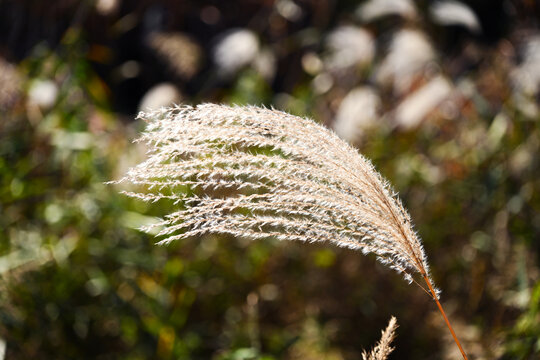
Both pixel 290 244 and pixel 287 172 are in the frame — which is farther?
pixel 290 244

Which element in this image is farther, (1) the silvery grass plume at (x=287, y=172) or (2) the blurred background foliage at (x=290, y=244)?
(2) the blurred background foliage at (x=290, y=244)

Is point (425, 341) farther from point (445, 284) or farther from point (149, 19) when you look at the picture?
point (149, 19)

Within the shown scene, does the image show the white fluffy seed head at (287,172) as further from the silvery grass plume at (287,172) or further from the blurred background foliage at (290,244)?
the blurred background foliage at (290,244)

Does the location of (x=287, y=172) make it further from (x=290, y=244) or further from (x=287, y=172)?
(x=290, y=244)

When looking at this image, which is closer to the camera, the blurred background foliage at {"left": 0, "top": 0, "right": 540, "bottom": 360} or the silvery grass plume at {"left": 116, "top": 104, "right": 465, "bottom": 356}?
the silvery grass plume at {"left": 116, "top": 104, "right": 465, "bottom": 356}

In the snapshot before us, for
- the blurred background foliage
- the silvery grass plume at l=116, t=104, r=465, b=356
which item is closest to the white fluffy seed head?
the silvery grass plume at l=116, t=104, r=465, b=356

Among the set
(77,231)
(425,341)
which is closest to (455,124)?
(425,341)

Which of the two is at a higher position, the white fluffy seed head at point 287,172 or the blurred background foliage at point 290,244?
the blurred background foliage at point 290,244

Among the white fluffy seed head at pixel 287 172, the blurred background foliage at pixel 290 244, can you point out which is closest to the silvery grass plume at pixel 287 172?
the white fluffy seed head at pixel 287 172

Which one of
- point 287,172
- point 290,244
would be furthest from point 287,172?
point 290,244

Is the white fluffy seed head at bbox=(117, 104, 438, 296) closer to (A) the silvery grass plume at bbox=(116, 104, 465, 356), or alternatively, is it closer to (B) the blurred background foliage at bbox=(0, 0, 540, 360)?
(A) the silvery grass plume at bbox=(116, 104, 465, 356)
